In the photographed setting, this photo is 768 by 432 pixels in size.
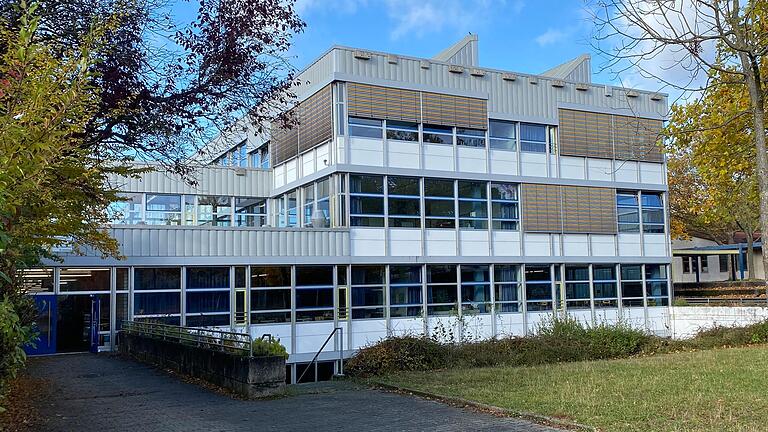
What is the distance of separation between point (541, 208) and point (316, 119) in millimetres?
9498

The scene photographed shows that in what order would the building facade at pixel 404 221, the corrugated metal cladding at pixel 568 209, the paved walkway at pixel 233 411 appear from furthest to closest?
the corrugated metal cladding at pixel 568 209 → the building facade at pixel 404 221 → the paved walkway at pixel 233 411

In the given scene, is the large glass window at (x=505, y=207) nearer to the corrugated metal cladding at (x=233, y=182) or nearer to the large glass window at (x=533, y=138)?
the large glass window at (x=533, y=138)

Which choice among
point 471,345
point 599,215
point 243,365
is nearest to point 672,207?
point 599,215

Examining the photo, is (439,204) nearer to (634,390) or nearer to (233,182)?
(233,182)

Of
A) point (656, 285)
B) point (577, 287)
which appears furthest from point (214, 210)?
point (656, 285)

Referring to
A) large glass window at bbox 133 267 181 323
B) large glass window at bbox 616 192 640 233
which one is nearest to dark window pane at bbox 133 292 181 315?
large glass window at bbox 133 267 181 323

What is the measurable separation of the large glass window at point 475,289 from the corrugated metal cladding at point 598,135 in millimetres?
6186

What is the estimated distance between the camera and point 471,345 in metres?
19.2

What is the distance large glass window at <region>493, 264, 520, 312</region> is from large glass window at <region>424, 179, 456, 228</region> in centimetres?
278

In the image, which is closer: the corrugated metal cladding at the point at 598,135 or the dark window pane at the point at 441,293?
the dark window pane at the point at 441,293

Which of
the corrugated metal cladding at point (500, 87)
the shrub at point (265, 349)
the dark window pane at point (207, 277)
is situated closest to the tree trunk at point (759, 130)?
the shrub at point (265, 349)

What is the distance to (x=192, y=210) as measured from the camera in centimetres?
2900

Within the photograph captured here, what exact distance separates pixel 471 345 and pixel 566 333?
2756 millimetres

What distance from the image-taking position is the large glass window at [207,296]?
23.3 metres
